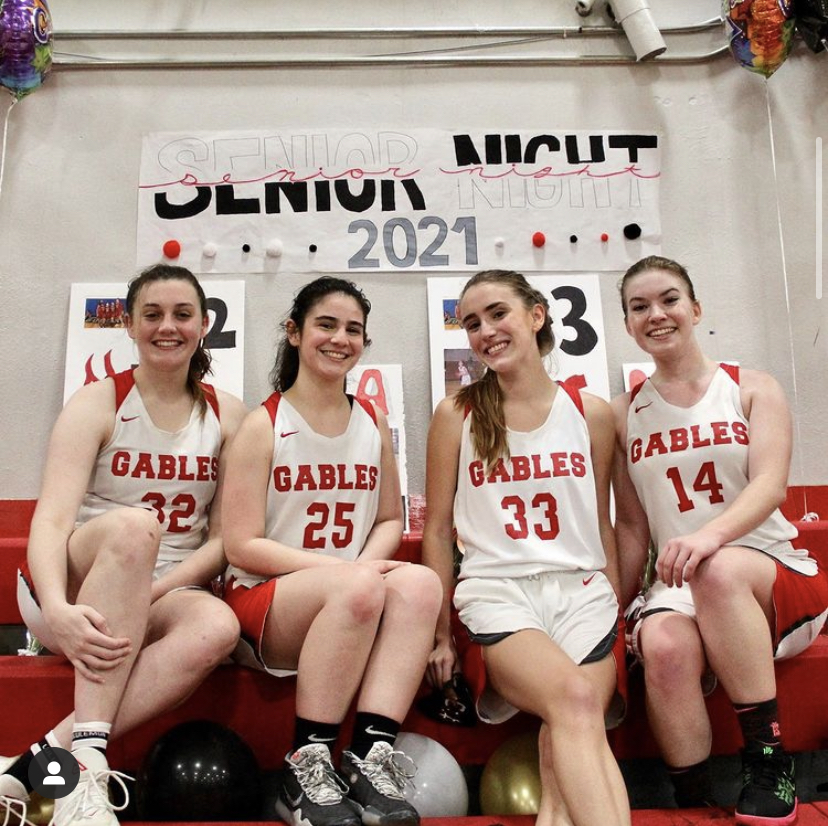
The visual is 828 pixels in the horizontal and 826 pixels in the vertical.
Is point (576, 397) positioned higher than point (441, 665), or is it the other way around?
point (576, 397)

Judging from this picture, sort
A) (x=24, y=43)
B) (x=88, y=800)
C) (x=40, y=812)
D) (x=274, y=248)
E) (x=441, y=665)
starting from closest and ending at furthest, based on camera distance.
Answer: (x=88, y=800) → (x=40, y=812) → (x=441, y=665) → (x=24, y=43) → (x=274, y=248)

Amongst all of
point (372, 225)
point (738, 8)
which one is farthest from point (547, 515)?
point (738, 8)

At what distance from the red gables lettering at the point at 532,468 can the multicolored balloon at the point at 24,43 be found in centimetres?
173

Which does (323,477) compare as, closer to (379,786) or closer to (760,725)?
(379,786)

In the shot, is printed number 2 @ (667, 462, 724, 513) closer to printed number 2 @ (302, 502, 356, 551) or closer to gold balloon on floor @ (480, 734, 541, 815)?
gold balloon on floor @ (480, 734, 541, 815)

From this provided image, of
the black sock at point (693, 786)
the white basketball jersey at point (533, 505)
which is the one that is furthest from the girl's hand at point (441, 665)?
the black sock at point (693, 786)

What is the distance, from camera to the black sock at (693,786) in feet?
4.21

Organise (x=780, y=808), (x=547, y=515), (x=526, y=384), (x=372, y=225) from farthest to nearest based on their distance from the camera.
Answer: (x=372, y=225) → (x=526, y=384) → (x=547, y=515) → (x=780, y=808)

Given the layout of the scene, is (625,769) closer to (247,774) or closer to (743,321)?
(247,774)

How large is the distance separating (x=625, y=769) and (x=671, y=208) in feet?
5.46

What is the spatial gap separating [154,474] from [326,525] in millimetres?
349

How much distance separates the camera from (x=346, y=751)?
1.21 m

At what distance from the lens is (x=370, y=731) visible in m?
1.21

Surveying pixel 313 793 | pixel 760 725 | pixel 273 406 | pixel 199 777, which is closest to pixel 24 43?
pixel 273 406
